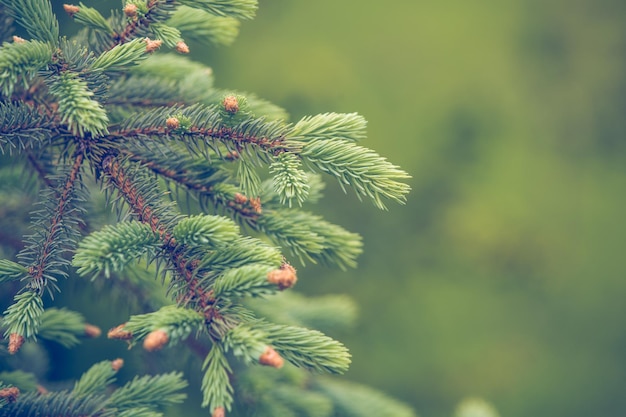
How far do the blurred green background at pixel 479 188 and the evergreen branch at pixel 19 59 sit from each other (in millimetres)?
1266

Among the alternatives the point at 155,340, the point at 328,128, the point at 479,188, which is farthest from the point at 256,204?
the point at 479,188

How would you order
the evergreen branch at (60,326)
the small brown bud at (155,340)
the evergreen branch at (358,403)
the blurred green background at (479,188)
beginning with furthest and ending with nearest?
the blurred green background at (479,188) < the evergreen branch at (358,403) < the evergreen branch at (60,326) < the small brown bud at (155,340)

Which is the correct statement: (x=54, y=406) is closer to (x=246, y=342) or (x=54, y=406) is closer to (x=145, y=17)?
(x=246, y=342)

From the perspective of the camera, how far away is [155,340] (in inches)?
18.5

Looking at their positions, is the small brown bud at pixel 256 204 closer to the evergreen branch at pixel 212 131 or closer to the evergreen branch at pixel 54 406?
the evergreen branch at pixel 212 131

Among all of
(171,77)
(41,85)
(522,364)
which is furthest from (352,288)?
(41,85)

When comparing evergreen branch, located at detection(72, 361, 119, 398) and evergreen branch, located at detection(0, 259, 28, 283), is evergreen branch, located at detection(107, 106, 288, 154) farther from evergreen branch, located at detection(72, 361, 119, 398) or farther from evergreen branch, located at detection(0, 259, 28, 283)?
evergreen branch, located at detection(72, 361, 119, 398)

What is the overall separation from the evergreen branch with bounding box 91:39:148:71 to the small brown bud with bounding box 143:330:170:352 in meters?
0.28

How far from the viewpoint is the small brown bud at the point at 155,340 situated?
0.46 meters

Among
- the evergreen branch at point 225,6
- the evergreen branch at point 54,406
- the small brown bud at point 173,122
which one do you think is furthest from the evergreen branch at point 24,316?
the evergreen branch at point 225,6

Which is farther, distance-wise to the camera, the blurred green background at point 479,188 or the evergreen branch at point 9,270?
the blurred green background at point 479,188

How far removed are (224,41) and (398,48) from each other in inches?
46.4

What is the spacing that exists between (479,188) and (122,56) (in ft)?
4.80

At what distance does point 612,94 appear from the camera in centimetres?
184
